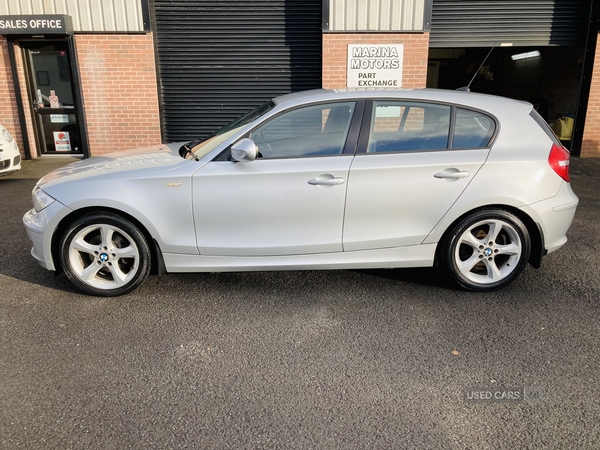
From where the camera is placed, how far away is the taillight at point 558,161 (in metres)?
4.08

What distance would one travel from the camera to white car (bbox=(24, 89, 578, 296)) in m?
3.92

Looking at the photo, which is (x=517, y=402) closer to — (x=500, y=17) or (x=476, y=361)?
(x=476, y=361)

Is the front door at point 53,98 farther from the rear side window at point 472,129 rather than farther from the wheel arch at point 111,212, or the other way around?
the rear side window at point 472,129

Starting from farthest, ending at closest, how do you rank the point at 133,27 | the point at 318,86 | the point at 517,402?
the point at 318,86
the point at 133,27
the point at 517,402

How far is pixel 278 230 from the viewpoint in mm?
3984

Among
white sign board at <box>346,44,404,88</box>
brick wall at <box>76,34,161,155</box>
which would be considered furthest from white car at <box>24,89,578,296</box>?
brick wall at <box>76,34,161,155</box>

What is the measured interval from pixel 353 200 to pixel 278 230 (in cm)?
62

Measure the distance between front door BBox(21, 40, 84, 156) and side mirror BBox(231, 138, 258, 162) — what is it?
733 centimetres

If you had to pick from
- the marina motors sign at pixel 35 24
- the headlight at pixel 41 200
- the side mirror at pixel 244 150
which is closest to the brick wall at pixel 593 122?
the side mirror at pixel 244 150

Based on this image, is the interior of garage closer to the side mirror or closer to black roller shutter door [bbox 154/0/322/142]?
black roller shutter door [bbox 154/0/322/142]

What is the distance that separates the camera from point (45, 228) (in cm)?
397

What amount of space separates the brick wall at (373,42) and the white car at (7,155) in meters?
5.48

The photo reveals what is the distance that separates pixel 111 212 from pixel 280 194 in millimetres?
1320

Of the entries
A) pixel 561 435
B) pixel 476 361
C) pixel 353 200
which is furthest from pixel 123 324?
pixel 561 435
